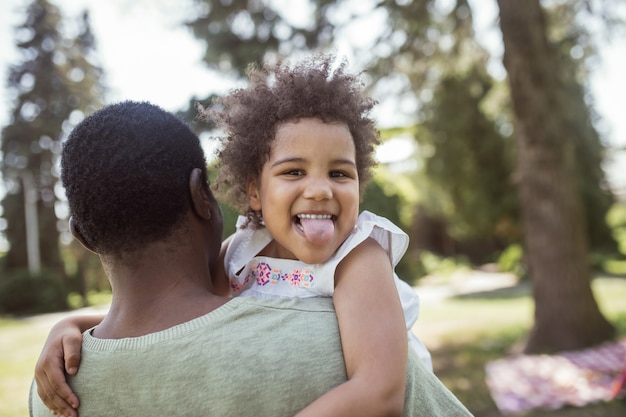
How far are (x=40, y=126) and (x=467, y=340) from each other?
20042 millimetres

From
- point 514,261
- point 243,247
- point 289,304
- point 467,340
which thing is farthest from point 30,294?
point 289,304

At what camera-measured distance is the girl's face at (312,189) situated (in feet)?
5.21

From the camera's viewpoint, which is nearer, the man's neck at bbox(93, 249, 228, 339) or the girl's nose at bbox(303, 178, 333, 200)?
the man's neck at bbox(93, 249, 228, 339)

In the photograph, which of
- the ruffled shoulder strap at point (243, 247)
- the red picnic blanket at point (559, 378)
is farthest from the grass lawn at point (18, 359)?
the red picnic blanket at point (559, 378)

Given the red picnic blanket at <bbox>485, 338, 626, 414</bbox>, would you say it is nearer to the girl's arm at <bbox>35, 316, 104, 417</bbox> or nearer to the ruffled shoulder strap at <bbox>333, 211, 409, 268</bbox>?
the ruffled shoulder strap at <bbox>333, 211, 409, 268</bbox>

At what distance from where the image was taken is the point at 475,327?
10656mm

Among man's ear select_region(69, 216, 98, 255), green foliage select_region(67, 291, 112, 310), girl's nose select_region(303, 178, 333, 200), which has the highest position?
girl's nose select_region(303, 178, 333, 200)

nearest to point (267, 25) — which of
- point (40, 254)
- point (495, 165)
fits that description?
point (495, 165)

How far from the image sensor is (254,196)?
187 centimetres

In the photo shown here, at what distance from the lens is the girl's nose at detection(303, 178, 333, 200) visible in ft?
5.19

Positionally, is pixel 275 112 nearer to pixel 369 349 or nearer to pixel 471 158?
pixel 369 349

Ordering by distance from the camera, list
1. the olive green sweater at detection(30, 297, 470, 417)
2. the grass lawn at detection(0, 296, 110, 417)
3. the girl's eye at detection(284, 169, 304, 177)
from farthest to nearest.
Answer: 1. the grass lawn at detection(0, 296, 110, 417)
2. the girl's eye at detection(284, 169, 304, 177)
3. the olive green sweater at detection(30, 297, 470, 417)

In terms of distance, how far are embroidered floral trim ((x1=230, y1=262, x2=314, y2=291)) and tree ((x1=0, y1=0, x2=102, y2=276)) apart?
2399 cm

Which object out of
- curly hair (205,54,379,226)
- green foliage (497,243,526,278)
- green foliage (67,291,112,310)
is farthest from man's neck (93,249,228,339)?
green foliage (67,291,112,310)
